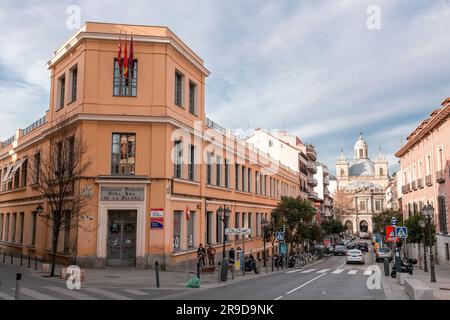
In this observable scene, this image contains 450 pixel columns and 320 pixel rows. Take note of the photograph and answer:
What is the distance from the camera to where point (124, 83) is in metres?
24.8

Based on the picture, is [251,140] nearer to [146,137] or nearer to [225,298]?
[146,137]

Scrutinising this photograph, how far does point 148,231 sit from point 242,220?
1630cm

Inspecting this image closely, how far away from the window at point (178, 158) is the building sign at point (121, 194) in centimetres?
264

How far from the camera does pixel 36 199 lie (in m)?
31.7

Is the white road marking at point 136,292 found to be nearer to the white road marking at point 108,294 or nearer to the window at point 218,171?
the white road marking at point 108,294

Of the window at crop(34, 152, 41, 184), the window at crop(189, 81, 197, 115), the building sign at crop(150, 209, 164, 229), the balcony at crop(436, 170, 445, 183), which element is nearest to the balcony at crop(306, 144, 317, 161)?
the balcony at crop(436, 170, 445, 183)

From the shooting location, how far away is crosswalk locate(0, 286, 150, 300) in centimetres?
1399

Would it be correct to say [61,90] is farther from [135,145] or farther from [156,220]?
[156,220]

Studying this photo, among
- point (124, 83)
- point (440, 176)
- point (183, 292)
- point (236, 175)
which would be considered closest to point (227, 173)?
point (236, 175)

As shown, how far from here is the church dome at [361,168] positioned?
171250 millimetres

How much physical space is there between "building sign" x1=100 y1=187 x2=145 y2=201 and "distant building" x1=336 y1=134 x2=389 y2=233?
392 feet

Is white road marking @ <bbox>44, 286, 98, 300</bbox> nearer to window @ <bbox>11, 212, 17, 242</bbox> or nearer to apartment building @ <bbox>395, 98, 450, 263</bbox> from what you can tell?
window @ <bbox>11, 212, 17, 242</bbox>
